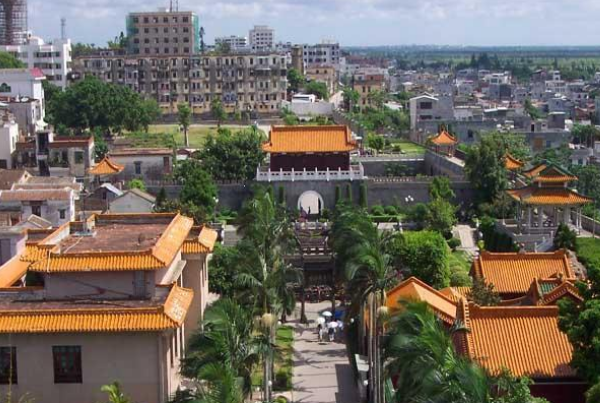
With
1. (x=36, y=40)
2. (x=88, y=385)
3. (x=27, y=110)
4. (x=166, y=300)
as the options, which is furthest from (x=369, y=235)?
(x=36, y=40)

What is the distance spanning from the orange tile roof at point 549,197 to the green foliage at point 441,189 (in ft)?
40.0

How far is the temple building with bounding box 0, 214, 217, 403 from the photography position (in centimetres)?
2233

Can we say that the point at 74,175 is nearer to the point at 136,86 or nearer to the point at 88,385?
the point at 88,385

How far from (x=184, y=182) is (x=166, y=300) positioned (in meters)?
33.2

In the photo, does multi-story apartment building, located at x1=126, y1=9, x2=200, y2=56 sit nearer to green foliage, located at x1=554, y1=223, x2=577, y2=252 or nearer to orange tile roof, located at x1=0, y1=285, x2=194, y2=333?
green foliage, located at x1=554, y1=223, x2=577, y2=252

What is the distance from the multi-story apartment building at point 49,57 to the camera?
106 meters

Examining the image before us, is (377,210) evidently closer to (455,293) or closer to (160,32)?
(455,293)

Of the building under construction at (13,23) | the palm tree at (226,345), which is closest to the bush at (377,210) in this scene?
the palm tree at (226,345)

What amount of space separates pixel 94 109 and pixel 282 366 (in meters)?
53.6

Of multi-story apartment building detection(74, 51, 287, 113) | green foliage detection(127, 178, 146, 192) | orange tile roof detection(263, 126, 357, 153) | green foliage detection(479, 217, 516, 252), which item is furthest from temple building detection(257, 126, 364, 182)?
multi-story apartment building detection(74, 51, 287, 113)

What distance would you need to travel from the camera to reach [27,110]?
70.8 meters

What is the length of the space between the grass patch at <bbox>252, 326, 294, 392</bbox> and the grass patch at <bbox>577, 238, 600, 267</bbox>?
429 inches

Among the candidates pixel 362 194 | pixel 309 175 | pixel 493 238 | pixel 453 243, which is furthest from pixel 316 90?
pixel 493 238

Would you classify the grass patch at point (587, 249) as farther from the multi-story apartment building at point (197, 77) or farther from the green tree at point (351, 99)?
the green tree at point (351, 99)
